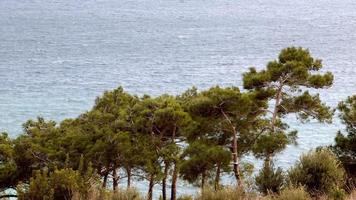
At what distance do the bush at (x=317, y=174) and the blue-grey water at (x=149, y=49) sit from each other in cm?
2396

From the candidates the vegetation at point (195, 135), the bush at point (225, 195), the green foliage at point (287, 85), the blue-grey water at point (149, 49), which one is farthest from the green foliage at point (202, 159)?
the blue-grey water at point (149, 49)

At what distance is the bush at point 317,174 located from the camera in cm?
1132

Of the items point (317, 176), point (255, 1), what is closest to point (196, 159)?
point (317, 176)

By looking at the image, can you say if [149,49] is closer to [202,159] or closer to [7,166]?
[7,166]

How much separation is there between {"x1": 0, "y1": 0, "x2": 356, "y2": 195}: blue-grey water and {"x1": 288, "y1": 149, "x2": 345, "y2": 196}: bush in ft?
78.6

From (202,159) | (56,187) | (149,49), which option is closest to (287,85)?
(202,159)

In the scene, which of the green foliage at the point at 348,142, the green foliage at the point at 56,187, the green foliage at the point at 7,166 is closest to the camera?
the green foliage at the point at 56,187

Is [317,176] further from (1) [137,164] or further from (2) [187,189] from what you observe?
(2) [187,189]

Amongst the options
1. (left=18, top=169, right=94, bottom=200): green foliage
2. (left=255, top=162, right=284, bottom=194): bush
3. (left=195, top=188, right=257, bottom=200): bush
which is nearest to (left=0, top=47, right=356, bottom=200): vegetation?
(left=255, top=162, right=284, bottom=194): bush

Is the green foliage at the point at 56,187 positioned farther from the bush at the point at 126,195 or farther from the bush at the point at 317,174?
the bush at the point at 317,174

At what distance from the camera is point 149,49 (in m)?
80.3

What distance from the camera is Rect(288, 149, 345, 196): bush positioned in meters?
11.3

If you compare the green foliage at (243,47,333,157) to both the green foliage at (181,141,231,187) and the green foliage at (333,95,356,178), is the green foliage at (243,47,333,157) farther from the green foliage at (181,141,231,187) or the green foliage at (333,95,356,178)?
the green foliage at (181,141,231,187)

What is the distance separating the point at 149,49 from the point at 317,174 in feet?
228
